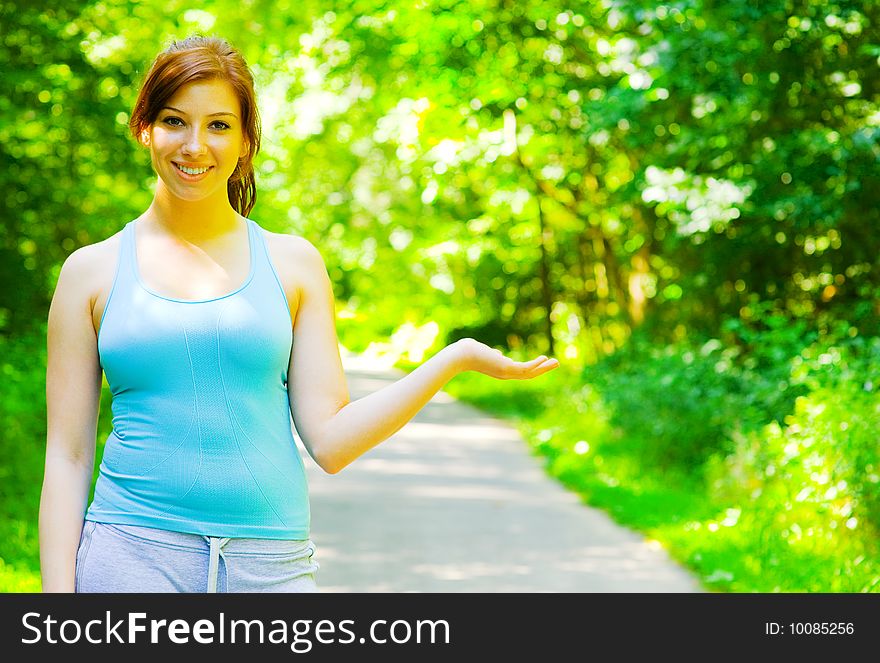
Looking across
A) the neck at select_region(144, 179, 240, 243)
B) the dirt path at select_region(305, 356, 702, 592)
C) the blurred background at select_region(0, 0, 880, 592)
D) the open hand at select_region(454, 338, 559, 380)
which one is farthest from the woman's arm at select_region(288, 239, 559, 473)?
the dirt path at select_region(305, 356, 702, 592)

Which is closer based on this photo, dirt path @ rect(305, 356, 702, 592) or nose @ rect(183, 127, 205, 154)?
nose @ rect(183, 127, 205, 154)

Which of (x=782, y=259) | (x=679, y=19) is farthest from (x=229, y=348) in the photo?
(x=782, y=259)

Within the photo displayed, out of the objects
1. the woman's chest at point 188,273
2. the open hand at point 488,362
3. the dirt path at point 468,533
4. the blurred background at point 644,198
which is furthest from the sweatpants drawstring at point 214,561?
the dirt path at point 468,533

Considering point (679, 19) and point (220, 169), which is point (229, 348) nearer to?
point (220, 169)

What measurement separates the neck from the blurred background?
4124mm

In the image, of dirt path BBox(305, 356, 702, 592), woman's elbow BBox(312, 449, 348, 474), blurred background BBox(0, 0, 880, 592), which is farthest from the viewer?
blurred background BBox(0, 0, 880, 592)

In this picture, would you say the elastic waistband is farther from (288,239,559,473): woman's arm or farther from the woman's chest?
the woman's chest

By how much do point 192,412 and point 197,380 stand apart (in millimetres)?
52

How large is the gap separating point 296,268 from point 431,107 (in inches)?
585

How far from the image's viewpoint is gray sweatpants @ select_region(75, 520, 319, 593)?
6.66 ft
